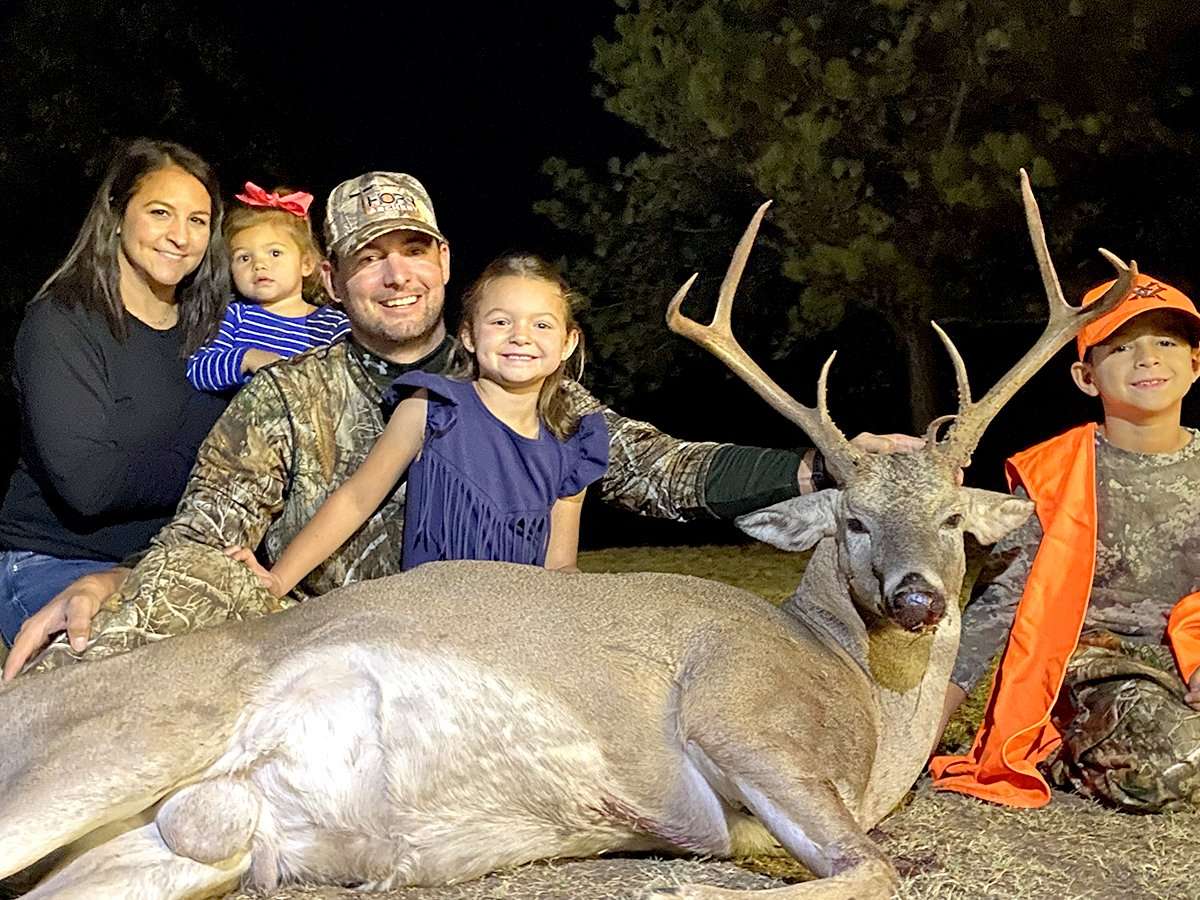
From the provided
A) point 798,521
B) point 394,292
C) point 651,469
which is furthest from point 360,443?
point 798,521

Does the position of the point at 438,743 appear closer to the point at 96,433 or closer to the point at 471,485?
the point at 471,485

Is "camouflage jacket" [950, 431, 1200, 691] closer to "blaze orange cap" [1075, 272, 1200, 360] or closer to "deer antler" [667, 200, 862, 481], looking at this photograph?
"blaze orange cap" [1075, 272, 1200, 360]

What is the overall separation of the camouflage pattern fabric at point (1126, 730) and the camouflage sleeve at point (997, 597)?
0.28m

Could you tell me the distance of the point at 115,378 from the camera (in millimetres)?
4938

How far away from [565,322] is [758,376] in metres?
0.78

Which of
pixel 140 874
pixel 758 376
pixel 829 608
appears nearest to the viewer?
pixel 140 874

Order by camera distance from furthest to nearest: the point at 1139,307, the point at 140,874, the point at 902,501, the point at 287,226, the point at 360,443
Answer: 1. the point at 287,226
2. the point at 360,443
3. the point at 1139,307
4. the point at 902,501
5. the point at 140,874

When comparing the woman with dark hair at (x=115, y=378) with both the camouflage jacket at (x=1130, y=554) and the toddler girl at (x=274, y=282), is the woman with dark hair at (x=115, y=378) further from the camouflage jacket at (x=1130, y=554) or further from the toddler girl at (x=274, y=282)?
the camouflage jacket at (x=1130, y=554)

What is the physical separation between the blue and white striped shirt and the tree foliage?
19.2 feet

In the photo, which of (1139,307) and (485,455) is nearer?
(485,455)

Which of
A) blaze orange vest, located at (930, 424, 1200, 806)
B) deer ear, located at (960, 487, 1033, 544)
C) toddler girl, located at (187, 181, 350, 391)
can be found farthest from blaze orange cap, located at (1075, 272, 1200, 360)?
toddler girl, located at (187, 181, 350, 391)

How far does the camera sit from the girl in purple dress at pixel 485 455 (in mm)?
4590

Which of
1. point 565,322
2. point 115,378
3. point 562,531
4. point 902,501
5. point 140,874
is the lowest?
point 140,874

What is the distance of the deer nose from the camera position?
371cm
